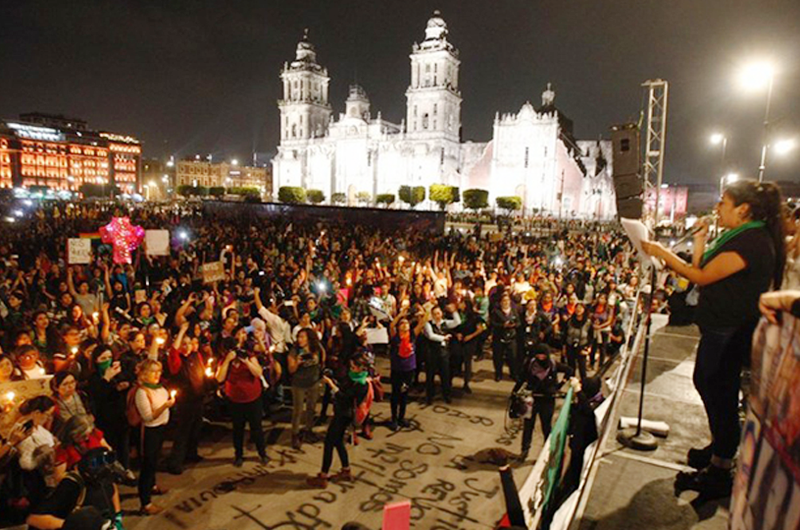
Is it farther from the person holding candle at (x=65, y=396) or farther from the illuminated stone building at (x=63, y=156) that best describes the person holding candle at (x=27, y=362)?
the illuminated stone building at (x=63, y=156)

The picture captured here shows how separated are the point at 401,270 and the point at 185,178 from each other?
13817 cm

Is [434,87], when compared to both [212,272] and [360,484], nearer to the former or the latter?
[212,272]

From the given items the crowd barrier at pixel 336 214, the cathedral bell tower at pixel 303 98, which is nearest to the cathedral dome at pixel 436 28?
the cathedral bell tower at pixel 303 98

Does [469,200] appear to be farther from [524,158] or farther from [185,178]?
[185,178]

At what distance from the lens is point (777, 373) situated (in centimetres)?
119

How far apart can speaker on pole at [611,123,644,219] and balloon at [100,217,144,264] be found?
37.7 ft

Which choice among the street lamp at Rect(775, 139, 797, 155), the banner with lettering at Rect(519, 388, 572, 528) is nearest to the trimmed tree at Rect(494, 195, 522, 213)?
the street lamp at Rect(775, 139, 797, 155)

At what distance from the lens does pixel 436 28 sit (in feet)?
261

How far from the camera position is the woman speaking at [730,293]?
280 centimetres

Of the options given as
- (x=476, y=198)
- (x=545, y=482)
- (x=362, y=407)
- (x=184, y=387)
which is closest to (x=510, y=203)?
(x=476, y=198)

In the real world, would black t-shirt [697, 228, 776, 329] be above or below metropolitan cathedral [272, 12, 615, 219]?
below

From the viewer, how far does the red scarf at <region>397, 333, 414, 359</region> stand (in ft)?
25.4

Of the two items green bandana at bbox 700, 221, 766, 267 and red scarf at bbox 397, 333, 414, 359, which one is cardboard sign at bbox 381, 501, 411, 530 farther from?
red scarf at bbox 397, 333, 414, 359

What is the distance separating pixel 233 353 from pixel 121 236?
7.67m
